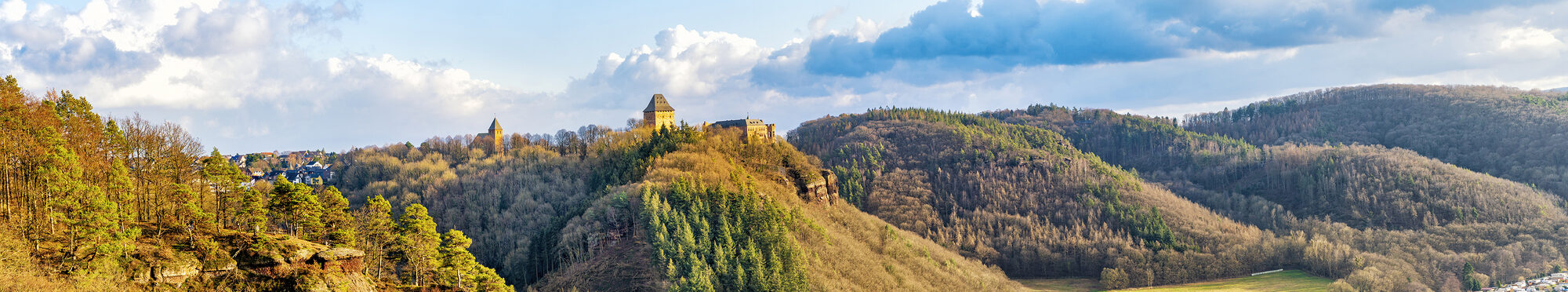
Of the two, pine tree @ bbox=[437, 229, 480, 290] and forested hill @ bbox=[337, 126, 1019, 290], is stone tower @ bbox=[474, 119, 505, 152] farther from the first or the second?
pine tree @ bbox=[437, 229, 480, 290]

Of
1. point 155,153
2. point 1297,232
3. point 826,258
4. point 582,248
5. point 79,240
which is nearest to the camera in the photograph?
point 79,240

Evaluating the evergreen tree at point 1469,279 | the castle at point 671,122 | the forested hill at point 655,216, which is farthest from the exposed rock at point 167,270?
the evergreen tree at point 1469,279

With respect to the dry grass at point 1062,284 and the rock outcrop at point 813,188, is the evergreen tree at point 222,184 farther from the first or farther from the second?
the dry grass at point 1062,284

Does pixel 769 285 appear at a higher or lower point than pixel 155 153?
lower

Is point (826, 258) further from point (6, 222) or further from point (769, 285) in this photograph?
point (6, 222)

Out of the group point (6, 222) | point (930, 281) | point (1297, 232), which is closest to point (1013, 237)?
point (1297, 232)

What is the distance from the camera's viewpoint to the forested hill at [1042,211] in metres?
140

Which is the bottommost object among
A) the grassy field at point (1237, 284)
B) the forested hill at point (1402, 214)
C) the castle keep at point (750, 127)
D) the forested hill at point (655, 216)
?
the grassy field at point (1237, 284)

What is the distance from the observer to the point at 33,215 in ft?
134

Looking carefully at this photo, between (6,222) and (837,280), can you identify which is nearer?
(6,222)

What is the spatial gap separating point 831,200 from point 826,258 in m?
47.8

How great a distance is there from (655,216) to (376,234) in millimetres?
27514

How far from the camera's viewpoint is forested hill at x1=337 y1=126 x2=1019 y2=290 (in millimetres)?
72938

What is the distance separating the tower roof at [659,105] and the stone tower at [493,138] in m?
25.1
